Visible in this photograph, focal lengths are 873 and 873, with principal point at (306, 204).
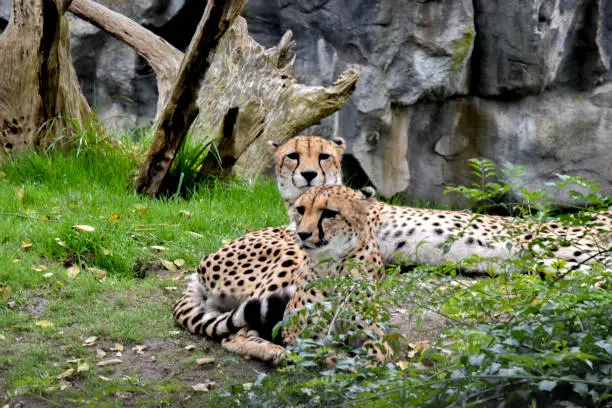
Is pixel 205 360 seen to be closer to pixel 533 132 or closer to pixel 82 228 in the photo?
pixel 82 228

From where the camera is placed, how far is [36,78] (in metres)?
7.20

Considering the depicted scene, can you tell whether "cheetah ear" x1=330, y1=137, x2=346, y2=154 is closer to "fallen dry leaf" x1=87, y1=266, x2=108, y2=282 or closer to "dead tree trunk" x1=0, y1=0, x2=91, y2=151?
"fallen dry leaf" x1=87, y1=266, x2=108, y2=282

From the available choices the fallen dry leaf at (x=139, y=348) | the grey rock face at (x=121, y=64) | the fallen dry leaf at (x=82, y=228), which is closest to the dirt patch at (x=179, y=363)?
the fallen dry leaf at (x=139, y=348)

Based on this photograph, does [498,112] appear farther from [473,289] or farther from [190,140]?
[473,289]

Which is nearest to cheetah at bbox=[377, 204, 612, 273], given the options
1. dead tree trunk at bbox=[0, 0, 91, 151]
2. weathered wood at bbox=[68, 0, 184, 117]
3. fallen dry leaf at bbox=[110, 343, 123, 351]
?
fallen dry leaf at bbox=[110, 343, 123, 351]

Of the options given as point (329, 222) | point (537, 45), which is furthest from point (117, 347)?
point (537, 45)

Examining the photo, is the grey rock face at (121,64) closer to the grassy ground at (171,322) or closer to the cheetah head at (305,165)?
the grassy ground at (171,322)

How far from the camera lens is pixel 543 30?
9.18 meters

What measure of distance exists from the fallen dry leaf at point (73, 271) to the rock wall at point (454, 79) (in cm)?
445

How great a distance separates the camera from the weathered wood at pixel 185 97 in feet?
19.2

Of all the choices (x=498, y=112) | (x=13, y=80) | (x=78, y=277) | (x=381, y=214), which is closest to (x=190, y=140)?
(x=13, y=80)

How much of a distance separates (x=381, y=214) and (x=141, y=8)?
16.9ft

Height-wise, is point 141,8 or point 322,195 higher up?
point 141,8

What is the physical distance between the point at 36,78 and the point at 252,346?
13.3ft
